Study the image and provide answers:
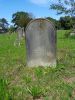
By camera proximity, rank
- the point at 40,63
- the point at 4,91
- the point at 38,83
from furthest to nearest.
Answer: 1. the point at 40,63
2. the point at 38,83
3. the point at 4,91

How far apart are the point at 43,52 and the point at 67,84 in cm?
268

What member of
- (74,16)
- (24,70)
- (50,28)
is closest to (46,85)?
(24,70)

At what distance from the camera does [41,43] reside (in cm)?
955

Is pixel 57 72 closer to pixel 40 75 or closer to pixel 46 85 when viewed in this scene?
pixel 40 75

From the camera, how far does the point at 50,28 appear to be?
373 inches

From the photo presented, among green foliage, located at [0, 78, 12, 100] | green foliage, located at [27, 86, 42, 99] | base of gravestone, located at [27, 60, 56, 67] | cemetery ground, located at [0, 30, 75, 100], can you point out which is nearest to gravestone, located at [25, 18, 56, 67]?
base of gravestone, located at [27, 60, 56, 67]

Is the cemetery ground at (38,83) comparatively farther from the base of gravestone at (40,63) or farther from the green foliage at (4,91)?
the base of gravestone at (40,63)

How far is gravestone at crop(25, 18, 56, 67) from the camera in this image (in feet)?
31.1

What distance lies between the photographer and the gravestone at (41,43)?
373 inches

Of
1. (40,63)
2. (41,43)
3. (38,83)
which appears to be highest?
(41,43)

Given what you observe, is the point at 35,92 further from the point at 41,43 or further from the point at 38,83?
the point at 41,43

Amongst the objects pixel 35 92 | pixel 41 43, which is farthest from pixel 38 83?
pixel 41 43

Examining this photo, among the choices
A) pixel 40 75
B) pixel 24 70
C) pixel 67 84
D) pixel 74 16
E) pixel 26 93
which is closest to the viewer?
pixel 26 93

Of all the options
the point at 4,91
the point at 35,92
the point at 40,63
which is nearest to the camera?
the point at 4,91
